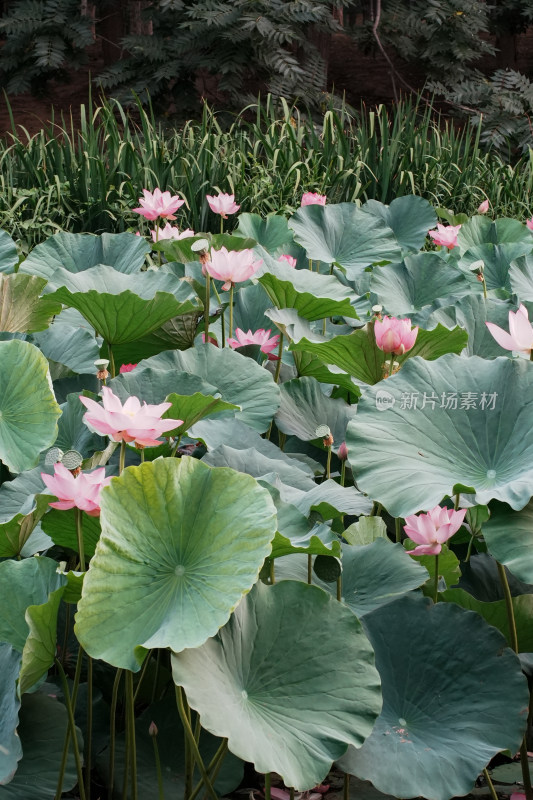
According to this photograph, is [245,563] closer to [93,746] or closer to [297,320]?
[93,746]

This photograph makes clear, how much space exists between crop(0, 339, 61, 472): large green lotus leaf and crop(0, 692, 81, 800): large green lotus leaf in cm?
28

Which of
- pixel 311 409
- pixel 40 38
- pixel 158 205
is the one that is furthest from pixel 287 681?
pixel 40 38

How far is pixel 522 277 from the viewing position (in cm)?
163

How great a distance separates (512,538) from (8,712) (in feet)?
1.72

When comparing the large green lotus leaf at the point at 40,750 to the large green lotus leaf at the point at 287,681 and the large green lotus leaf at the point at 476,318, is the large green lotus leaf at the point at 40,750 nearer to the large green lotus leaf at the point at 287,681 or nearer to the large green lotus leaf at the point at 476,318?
the large green lotus leaf at the point at 287,681

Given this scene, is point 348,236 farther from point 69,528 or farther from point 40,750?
point 40,750

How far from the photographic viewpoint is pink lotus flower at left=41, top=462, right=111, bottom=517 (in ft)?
2.51

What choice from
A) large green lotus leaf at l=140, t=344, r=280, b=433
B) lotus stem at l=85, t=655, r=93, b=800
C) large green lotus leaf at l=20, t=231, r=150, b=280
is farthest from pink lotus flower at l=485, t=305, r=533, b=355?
large green lotus leaf at l=20, t=231, r=150, b=280

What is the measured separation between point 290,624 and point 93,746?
0.34 meters

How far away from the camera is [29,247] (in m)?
3.32

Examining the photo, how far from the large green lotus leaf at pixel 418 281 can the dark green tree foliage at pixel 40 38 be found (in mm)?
6329

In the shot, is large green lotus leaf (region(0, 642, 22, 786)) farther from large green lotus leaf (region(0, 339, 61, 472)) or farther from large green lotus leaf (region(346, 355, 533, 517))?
large green lotus leaf (region(346, 355, 533, 517))

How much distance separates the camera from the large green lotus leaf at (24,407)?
0.99 metres

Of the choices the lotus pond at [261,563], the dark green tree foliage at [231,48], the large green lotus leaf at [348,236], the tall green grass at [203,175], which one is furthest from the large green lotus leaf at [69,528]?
the dark green tree foliage at [231,48]
